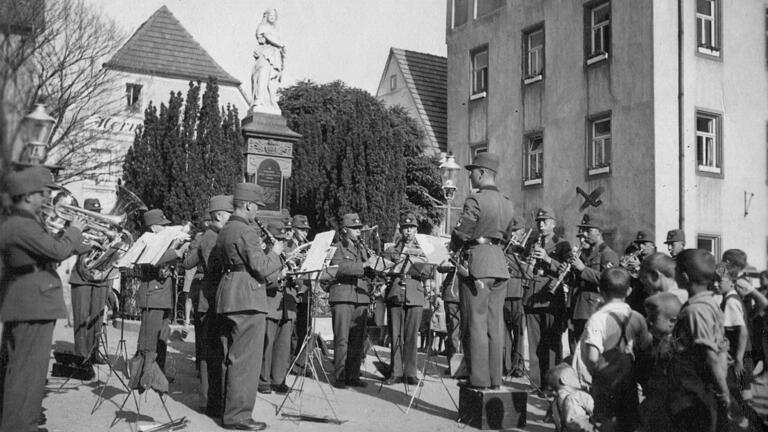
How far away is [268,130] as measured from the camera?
15867 mm

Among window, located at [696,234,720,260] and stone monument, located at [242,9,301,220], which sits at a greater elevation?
stone monument, located at [242,9,301,220]

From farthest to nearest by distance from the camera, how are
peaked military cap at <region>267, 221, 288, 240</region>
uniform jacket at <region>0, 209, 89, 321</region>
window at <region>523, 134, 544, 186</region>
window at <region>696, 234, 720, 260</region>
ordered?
window at <region>523, 134, 544, 186</region>, window at <region>696, 234, 720, 260</region>, peaked military cap at <region>267, 221, 288, 240</region>, uniform jacket at <region>0, 209, 89, 321</region>

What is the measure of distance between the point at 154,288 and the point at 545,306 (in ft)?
15.3

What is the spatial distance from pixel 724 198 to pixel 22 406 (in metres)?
18.0

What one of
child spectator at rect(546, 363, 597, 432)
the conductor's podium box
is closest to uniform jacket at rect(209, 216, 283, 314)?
the conductor's podium box

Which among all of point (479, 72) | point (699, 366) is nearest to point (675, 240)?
point (699, 366)

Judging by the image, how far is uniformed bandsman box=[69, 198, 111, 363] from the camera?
10.1m

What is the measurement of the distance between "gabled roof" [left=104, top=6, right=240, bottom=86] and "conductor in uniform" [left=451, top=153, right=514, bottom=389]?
24.8 m

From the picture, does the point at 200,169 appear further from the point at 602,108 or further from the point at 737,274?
the point at 737,274

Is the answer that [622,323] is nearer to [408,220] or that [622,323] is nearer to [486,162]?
[486,162]

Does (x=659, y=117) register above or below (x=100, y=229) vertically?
above

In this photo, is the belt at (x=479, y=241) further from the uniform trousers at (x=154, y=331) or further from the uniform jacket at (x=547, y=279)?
the uniform trousers at (x=154, y=331)

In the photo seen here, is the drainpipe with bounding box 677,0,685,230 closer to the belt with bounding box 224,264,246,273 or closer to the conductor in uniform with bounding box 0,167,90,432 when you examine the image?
the belt with bounding box 224,264,246,273

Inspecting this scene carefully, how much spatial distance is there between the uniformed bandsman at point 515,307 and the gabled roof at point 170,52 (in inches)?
893
